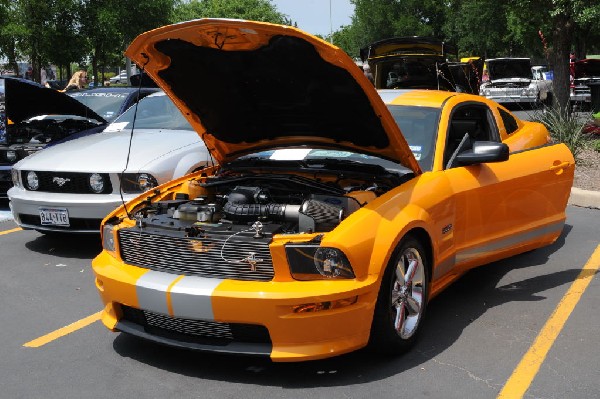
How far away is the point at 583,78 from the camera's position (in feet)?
68.7

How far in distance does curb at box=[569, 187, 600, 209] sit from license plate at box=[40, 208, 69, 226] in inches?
229

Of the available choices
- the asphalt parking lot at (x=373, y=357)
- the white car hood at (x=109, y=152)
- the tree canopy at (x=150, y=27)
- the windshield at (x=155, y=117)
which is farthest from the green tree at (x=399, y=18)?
the asphalt parking lot at (x=373, y=357)

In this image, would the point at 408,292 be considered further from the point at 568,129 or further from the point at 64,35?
the point at 64,35

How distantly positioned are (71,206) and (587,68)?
18.9 metres

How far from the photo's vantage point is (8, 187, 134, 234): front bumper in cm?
606

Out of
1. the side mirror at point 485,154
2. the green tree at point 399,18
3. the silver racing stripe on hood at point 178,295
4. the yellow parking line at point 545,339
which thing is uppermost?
the green tree at point 399,18

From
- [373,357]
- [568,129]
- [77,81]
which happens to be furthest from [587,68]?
[373,357]

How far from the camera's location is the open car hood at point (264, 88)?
12.8 feet

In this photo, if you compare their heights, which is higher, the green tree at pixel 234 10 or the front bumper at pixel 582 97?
the green tree at pixel 234 10

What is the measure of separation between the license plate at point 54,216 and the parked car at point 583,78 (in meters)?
17.4

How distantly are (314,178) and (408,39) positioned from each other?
8.12 meters

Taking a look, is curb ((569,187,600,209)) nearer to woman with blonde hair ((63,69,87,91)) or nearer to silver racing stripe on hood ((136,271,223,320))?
silver racing stripe on hood ((136,271,223,320))

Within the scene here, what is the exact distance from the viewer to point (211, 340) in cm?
368

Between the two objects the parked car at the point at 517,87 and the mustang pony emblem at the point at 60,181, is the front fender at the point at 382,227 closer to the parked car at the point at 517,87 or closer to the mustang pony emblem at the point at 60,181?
the mustang pony emblem at the point at 60,181
